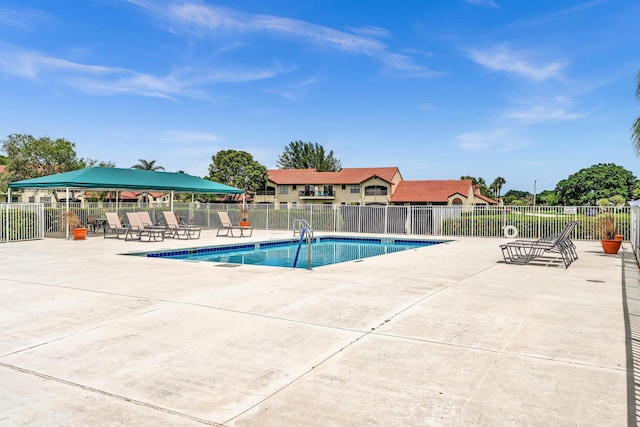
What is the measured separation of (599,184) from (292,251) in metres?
63.7

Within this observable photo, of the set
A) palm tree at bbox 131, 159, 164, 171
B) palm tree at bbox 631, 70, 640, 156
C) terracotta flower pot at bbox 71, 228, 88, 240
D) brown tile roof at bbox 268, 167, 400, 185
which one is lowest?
terracotta flower pot at bbox 71, 228, 88, 240

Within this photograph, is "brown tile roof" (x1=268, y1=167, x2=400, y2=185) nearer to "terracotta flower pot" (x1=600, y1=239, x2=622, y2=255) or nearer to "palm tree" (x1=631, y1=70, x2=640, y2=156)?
"terracotta flower pot" (x1=600, y1=239, x2=622, y2=255)

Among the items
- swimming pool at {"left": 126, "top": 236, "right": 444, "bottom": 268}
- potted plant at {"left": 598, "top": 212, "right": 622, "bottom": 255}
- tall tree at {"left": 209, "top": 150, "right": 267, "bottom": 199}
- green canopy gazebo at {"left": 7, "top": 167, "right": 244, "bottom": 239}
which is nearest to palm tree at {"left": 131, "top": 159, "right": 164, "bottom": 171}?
tall tree at {"left": 209, "top": 150, "right": 267, "bottom": 199}

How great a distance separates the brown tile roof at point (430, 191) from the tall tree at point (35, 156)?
3552 centimetres

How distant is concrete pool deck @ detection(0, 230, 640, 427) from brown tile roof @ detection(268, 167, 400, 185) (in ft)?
157

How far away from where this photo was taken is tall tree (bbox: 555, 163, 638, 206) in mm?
62062

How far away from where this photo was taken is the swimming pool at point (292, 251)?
1306 centimetres

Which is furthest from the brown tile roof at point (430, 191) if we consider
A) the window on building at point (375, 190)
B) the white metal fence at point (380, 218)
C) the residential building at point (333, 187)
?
the white metal fence at point (380, 218)

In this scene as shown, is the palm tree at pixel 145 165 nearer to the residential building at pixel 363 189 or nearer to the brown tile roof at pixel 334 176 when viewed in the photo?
the residential building at pixel 363 189

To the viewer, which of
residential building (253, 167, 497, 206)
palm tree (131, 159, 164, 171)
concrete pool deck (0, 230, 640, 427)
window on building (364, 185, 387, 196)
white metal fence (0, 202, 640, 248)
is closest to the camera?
concrete pool deck (0, 230, 640, 427)

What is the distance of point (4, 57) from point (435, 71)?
25.0m

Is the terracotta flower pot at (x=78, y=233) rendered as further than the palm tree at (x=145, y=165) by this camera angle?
No

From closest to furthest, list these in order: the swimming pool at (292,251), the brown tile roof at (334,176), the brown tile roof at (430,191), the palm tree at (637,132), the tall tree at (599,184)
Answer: the palm tree at (637,132) < the swimming pool at (292,251) < the brown tile roof at (430,191) < the brown tile roof at (334,176) < the tall tree at (599,184)

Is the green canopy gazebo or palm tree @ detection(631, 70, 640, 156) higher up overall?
palm tree @ detection(631, 70, 640, 156)
